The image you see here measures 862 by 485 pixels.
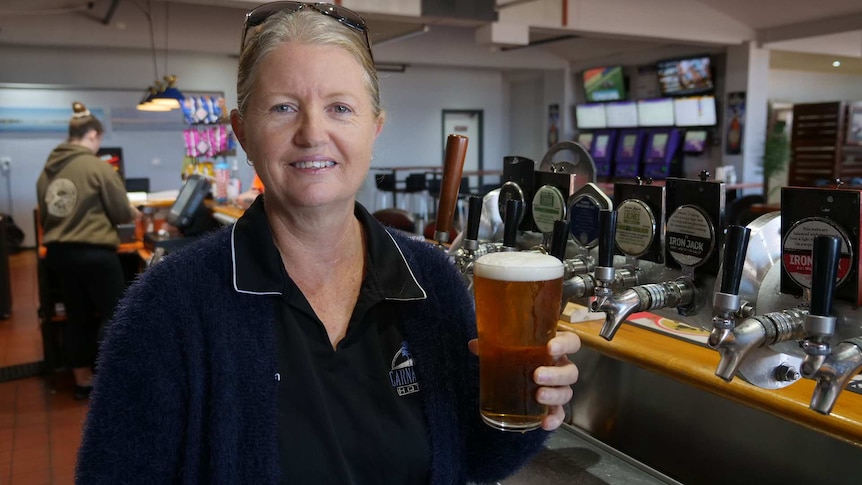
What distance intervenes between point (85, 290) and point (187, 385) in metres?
4.05

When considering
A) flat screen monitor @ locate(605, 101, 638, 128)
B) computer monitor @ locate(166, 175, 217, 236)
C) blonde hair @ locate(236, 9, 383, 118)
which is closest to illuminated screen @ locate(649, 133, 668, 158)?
→ flat screen monitor @ locate(605, 101, 638, 128)

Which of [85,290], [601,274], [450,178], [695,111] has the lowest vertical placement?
[85,290]

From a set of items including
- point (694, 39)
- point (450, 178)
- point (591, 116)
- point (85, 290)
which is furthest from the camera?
point (591, 116)

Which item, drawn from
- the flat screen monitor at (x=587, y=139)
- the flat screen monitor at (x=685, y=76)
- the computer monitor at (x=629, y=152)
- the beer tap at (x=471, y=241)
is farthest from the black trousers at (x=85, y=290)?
the flat screen monitor at (x=587, y=139)

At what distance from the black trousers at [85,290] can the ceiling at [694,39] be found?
312 cm

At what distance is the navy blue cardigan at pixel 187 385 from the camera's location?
998 mm

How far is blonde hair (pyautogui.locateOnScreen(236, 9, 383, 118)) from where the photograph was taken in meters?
1.08

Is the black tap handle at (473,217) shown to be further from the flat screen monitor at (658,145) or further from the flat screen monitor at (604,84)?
the flat screen monitor at (604,84)

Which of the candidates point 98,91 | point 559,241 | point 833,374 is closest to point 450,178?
point 559,241

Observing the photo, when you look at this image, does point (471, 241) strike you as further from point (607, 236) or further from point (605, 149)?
point (605, 149)

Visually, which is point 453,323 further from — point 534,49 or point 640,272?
point 534,49

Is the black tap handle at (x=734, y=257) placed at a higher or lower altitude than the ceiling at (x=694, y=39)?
lower

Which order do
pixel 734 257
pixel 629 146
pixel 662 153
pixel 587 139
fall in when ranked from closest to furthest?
pixel 734 257 → pixel 662 153 → pixel 629 146 → pixel 587 139

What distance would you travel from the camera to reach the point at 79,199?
4.22 metres
